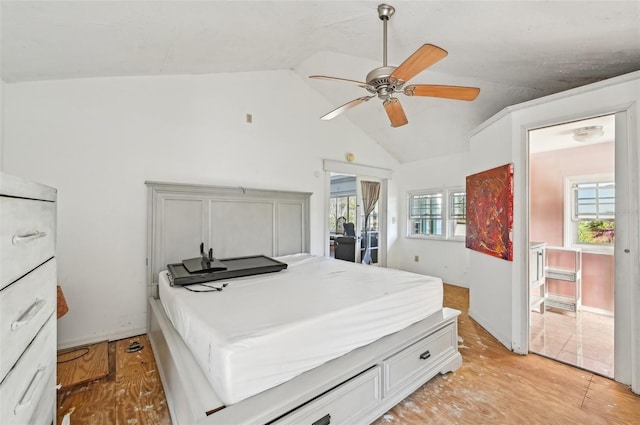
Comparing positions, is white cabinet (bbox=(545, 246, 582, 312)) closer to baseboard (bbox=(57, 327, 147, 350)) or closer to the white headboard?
the white headboard

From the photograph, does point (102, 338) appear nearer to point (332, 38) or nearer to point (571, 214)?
point (332, 38)

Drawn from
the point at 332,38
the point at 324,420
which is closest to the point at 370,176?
the point at 332,38

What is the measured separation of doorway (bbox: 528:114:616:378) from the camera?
3221 mm

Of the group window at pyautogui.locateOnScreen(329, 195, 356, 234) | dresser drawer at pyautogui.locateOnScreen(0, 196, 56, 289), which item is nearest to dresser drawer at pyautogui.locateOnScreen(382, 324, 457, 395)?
dresser drawer at pyautogui.locateOnScreen(0, 196, 56, 289)

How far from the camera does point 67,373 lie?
218 centimetres

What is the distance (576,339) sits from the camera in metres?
2.82

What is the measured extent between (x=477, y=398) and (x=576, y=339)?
1743mm

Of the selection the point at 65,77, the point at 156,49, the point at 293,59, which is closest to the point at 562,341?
the point at 293,59

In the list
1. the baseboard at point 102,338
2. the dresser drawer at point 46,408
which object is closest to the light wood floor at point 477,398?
the baseboard at point 102,338

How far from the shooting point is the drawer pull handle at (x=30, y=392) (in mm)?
869

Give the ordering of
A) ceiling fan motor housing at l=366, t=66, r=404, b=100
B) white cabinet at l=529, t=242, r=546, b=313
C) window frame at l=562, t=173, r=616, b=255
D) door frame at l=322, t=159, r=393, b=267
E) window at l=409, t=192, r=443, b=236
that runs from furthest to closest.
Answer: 1. window at l=409, t=192, r=443, b=236
2. door frame at l=322, t=159, r=393, b=267
3. window frame at l=562, t=173, r=616, b=255
4. white cabinet at l=529, t=242, r=546, b=313
5. ceiling fan motor housing at l=366, t=66, r=404, b=100

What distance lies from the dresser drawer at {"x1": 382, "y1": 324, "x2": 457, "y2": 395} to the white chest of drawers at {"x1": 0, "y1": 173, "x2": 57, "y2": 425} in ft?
5.34

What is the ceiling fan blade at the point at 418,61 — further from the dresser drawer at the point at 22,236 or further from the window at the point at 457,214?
the window at the point at 457,214

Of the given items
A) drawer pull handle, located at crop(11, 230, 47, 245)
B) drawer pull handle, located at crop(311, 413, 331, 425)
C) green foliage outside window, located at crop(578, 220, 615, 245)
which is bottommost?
drawer pull handle, located at crop(311, 413, 331, 425)
